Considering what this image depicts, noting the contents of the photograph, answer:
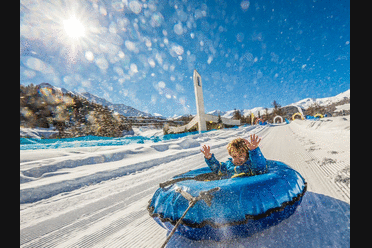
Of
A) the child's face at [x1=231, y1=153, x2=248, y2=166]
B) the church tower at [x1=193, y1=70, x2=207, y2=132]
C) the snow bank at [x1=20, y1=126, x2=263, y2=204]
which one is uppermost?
the church tower at [x1=193, y1=70, x2=207, y2=132]

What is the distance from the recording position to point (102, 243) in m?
1.72

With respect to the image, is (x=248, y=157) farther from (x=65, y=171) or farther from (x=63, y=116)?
(x=63, y=116)

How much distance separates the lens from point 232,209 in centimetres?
136

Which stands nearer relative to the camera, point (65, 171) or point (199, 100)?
point (65, 171)

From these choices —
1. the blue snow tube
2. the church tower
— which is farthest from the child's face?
the church tower

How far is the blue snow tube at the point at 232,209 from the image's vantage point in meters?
1.35

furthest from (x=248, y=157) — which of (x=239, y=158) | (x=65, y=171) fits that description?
(x=65, y=171)

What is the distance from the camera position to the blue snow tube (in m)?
1.35

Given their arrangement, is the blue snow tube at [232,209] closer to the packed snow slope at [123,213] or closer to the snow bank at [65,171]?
the packed snow slope at [123,213]

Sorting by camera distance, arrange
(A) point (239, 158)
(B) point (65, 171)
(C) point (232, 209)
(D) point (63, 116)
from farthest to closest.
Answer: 1. (D) point (63, 116)
2. (B) point (65, 171)
3. (A) point (239, 158)
4. (C) point (232, 209)

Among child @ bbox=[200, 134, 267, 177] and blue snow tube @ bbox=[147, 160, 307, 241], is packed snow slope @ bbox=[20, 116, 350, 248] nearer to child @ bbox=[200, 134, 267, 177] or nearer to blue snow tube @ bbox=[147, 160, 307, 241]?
blue snow tube @ bbox=[147, 160, 307, 241]
